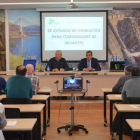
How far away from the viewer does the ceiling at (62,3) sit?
859cm

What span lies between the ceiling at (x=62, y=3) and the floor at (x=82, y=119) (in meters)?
3.37

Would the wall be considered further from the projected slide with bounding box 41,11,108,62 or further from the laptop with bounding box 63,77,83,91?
the laptop with bounding box 63,77,83,91

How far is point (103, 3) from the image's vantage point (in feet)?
28.8

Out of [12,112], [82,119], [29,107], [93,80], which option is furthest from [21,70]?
[93,80]

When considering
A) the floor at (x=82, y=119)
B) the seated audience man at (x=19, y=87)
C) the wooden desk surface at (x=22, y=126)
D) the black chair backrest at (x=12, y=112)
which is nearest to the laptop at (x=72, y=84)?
the seated audience man at (x=19, y=87)

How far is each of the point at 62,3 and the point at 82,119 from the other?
4528 mm

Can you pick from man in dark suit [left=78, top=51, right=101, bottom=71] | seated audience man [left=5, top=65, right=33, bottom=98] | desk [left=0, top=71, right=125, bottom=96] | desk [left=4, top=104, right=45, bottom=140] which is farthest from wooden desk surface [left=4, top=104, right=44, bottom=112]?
man in dark suit [left=78, top=51, right=101, bottom=71]

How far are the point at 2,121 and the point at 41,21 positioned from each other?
27.0ft

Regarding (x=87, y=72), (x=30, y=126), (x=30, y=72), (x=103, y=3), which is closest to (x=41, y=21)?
(x=103, y=3)

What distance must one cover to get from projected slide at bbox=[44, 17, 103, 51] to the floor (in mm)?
2805

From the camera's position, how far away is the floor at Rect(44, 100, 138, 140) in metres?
4.53

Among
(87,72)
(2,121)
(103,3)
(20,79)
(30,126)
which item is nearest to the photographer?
(2,121)

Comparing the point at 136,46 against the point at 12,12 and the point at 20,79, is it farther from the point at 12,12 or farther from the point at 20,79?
the point at 20,79

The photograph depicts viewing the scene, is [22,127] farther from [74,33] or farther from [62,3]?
[74,33]
